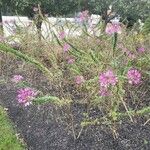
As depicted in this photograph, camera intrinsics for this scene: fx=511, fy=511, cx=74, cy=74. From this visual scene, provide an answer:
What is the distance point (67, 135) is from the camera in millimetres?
5820

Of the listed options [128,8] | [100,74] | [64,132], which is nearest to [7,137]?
[64,132]

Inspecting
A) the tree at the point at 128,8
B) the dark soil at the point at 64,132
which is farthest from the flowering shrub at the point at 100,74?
the tree at the point at 128,8

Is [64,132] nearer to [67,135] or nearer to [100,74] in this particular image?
[67,135]

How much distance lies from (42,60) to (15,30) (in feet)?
5.51

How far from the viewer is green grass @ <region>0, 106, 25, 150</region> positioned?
5.98m

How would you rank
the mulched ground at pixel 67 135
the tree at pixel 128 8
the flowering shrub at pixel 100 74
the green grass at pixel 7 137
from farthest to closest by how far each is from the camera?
the tree at pixel 128 8, the green grass at pixel 7 137, the mulched ground at pixel 67 135, the flowering shrub at pixel 100 74

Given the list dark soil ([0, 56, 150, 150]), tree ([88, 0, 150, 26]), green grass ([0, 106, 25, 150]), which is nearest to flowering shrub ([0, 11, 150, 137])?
dark soil ([0, 56, 150, 150])

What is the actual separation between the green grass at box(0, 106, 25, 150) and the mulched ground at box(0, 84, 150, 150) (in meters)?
0.09

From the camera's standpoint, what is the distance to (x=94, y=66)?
6879 mm

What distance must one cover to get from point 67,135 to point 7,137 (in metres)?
0.87

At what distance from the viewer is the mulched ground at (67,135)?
5.51m

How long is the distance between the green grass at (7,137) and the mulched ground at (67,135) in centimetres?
9

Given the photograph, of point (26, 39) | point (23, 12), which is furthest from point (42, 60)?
point (23, 12)

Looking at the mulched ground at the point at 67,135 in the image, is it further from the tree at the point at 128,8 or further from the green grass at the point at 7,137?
the tree at the point at 128,8
